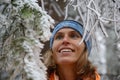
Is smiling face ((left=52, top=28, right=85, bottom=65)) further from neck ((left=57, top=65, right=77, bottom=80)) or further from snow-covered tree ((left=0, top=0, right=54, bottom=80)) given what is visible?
snow-covered tree ((left=0, top=0, right=54, bottom=80))

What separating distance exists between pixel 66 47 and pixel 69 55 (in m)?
0.07

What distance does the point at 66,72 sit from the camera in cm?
333

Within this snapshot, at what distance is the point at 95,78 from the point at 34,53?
5.82 feet

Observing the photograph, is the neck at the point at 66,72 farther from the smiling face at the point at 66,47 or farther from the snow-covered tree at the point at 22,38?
the snow-covered tree at the point at 22,38

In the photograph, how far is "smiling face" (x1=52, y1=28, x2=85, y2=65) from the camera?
320 cm

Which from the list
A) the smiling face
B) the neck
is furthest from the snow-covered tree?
the neck

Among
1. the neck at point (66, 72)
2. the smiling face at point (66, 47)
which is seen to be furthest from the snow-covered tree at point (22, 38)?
the neck at point (66, 72)

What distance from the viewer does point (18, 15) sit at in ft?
6.01

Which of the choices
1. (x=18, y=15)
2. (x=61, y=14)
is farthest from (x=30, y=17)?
(x=61, y=14)

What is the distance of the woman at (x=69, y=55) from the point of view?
10.5 ft

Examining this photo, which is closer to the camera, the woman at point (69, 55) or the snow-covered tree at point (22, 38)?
the snow-covered tree at point (22, 38)

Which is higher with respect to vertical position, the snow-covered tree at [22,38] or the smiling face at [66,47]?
the snow-covered tree at [22,38]

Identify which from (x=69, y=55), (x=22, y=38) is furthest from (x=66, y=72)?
(x=22, y=38)

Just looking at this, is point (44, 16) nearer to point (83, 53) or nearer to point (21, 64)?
point (21, 64)
